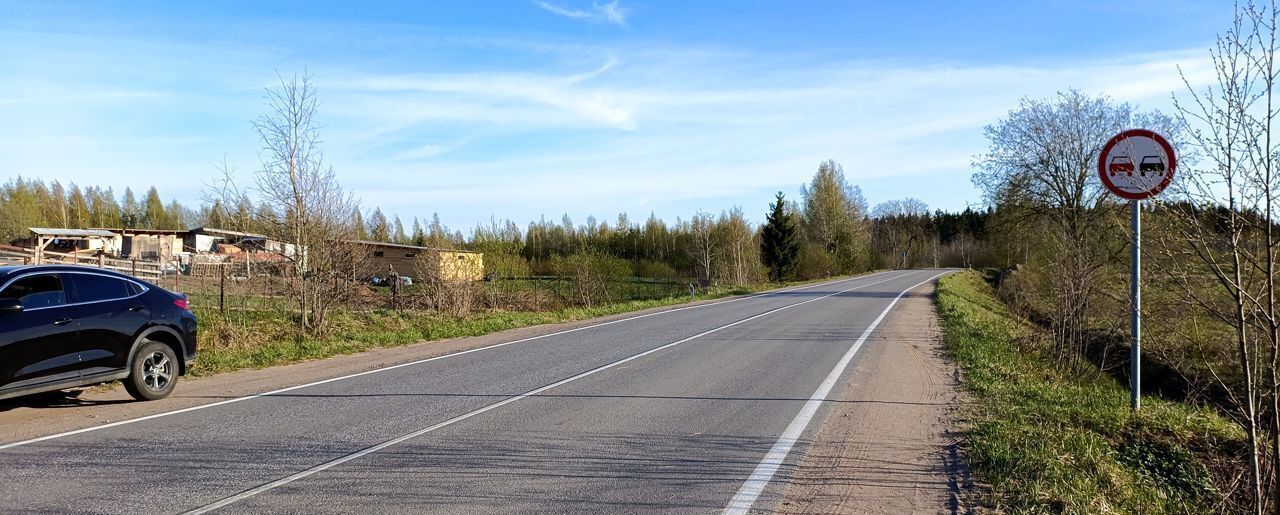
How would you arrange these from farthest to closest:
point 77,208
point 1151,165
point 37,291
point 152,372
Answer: point 77,208 → point 152,372 → point 37,291 → point 1151,165

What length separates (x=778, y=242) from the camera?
56812mm

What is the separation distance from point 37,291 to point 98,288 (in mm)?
655

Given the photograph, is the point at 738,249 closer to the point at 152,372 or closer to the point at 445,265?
the point at 445,265

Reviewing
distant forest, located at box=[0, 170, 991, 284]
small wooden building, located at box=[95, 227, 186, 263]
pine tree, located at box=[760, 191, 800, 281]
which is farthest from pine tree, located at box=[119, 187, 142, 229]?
pine tree, located at box=[760, 191, 800, 281]

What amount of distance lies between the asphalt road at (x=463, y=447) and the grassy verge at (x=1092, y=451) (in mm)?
1605

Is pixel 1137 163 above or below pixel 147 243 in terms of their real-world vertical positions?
below

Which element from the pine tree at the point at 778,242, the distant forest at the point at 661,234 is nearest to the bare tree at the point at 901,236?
the distant forest at the point at 661,234

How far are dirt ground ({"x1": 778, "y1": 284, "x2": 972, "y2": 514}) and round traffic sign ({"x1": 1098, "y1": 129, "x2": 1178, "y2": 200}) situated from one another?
8.73 ft

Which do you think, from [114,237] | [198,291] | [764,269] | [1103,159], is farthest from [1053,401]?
[114,237]

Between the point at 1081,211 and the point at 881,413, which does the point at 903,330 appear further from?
A: the point at 1081,211

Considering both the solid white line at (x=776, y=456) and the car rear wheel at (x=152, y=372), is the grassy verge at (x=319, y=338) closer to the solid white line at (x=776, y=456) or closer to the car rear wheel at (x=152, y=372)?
the car rear wheel at (x=152, y=372)

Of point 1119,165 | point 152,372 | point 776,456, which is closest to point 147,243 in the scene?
point 152,372

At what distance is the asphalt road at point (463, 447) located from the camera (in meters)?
5.18

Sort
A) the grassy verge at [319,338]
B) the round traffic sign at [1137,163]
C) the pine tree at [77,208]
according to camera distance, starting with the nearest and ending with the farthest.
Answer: the round traffic sign at [1137,163], the grassy verge at [319,338], the pine tree at [77,208]
